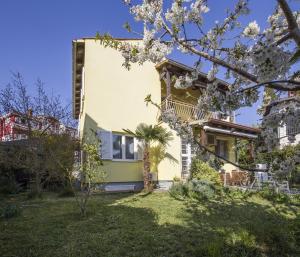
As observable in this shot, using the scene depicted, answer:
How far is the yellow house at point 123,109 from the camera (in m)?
14.3

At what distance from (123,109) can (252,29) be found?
38.4 feet

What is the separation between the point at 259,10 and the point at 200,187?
8534 millimetres

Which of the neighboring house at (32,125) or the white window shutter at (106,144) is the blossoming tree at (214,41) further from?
the neighboring house at (32,125)

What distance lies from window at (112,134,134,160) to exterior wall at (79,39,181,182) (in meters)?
0.36

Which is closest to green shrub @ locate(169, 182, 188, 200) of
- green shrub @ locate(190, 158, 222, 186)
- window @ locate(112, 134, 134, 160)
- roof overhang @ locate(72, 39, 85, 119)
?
green shrub @ locate(190, 158, 222, 186)

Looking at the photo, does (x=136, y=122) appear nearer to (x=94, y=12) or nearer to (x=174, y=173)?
(x=174, y=173)

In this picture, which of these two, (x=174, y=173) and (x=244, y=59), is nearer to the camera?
(x=244, y=59)

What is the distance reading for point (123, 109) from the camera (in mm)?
15258

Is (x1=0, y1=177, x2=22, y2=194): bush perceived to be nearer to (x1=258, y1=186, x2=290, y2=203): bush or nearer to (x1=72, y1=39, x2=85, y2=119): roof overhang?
(x1=72, y1=39, x2=85, y2=119): roof overhang

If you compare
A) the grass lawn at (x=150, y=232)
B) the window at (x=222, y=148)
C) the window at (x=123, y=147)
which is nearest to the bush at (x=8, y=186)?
the grass lawn at (x=150, y=232)

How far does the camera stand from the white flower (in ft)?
12.7

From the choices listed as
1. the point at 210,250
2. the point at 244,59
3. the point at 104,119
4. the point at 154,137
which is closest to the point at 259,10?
the point at 244,59

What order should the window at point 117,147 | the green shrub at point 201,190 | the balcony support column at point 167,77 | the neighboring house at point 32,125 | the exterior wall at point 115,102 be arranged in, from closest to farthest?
the green shrub at point 201,190
the neighboring house at point 32,125
the exterior wall at point 115,102
the window at point 117,147
the balcony support column at point 167,77

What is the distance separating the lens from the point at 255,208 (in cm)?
941
